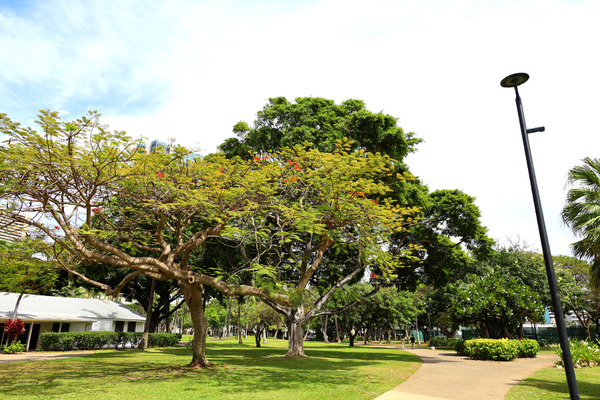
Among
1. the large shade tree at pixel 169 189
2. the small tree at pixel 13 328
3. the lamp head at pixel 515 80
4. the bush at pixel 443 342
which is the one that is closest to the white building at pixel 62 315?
the small tree at pixel 13 328

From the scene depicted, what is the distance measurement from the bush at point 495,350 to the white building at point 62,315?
28.8 metres

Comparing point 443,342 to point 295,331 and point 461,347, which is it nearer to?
point 461,347

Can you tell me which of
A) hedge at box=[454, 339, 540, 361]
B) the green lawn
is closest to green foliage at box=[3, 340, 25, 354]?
the green lawn

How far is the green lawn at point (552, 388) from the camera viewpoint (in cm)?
866

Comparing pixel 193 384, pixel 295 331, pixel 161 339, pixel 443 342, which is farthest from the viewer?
pixel 443 342

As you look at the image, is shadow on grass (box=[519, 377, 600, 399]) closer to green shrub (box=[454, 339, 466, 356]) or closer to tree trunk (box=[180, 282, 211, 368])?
tree trunk (box=[180, 282, 211, 368])

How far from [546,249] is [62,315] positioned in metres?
32.2

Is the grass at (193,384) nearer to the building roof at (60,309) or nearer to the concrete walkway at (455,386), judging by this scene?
the concrete walkway at (455,386)

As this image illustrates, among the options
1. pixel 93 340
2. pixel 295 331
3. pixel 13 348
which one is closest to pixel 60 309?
pixel 93 340

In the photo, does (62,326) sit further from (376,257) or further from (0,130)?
(376,257)

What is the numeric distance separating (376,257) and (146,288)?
2505cm

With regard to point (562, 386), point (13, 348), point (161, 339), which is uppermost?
point (562, 386)

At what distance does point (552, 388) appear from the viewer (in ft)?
32.3

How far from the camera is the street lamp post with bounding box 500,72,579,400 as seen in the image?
6.11 m
